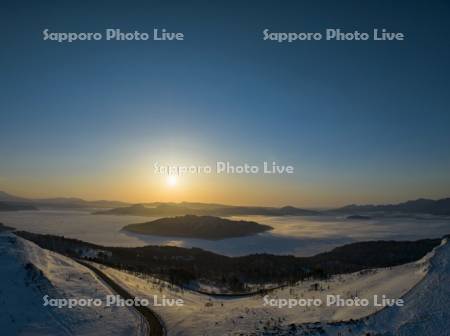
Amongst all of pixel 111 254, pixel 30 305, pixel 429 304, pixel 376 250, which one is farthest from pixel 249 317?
pixel 376 250

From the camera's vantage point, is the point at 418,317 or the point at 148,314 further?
the point at 148,314

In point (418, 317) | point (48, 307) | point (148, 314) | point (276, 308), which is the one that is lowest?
point (148, 314)

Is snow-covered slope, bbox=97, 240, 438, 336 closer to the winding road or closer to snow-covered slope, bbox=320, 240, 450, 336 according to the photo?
the winding road

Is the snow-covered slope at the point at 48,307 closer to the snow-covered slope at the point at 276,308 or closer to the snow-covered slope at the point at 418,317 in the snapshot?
the snow-covered slope at the point at 276,308

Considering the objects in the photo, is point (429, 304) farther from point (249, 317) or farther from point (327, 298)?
point (249, 317)

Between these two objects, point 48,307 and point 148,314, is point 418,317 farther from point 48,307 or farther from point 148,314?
point 48,307

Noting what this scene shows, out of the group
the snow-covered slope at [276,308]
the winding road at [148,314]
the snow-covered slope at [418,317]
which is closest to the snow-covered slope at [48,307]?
the winding road at [148,314]

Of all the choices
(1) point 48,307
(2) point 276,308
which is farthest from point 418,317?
(1) point 48,307

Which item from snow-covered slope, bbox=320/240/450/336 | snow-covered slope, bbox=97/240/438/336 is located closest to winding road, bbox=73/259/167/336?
snow-covered slope, bbox=97/240/438/336
